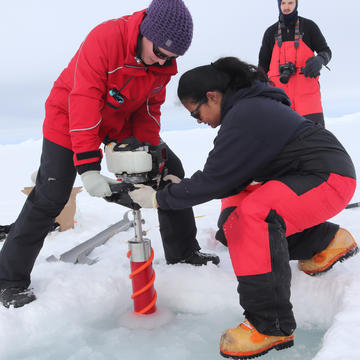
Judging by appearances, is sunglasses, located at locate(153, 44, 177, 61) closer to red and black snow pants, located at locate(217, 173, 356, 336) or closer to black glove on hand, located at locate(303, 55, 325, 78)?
red and black snow pants, located at locate(217, 173, 356, 336)

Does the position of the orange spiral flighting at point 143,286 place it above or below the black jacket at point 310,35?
below

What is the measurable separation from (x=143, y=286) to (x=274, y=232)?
68 cm

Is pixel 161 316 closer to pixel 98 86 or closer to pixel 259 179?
pixel 259 179

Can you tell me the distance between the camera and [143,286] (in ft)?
5.39

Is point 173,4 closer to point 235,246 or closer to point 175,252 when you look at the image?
point 235,246

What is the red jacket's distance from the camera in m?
1.60

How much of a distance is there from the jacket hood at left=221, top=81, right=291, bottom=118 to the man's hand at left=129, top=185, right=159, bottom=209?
0.45 metres

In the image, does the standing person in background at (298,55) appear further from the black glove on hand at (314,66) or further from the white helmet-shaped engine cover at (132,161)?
the white helmet-shaped engine cover at (132,161)

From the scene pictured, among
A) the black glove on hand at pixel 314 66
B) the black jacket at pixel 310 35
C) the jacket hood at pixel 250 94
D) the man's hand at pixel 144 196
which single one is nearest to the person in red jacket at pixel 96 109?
the man's hand at pixel 144 196

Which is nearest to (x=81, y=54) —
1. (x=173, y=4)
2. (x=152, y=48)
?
(x=152, y=48)

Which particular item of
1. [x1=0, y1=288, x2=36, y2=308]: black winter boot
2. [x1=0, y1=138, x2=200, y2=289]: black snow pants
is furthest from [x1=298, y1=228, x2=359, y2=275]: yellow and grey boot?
[x1=0, y1=288, x2=36, y2=308]: black winter boot

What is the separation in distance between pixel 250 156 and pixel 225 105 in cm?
26

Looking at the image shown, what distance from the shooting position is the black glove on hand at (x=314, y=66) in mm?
2959

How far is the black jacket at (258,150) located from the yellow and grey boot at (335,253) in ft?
1.30
